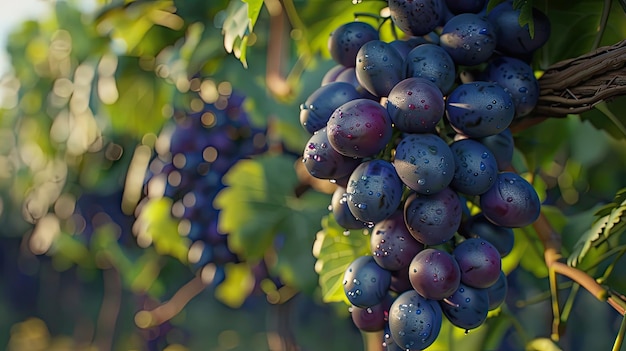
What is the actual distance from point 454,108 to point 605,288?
21 centimetres

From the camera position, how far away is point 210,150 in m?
0.98

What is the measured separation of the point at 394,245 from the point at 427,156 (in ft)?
0.24

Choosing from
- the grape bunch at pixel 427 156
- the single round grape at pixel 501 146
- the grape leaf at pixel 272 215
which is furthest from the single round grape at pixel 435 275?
the grape leaf at pixel 272 215

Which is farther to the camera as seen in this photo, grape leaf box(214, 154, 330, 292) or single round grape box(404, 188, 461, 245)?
grape leaf box(214, 154, 330, 292)

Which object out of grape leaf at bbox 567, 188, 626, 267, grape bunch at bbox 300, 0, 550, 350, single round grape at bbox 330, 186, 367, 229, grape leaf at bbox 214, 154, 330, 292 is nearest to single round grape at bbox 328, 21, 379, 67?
grape bunch at bbox 300, 0, 550, 350

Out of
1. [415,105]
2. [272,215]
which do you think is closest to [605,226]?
[415,105]

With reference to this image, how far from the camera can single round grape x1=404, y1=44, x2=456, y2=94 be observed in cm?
48

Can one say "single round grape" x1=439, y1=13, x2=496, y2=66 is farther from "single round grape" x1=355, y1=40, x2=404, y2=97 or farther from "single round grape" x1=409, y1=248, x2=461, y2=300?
"single round grape" x1=409, y1=248, x2=461, y2=300

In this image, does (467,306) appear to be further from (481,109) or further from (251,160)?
(251,160)

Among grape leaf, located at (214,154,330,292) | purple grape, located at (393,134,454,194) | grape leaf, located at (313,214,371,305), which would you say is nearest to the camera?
purple grape, located at (393,134,454,194)

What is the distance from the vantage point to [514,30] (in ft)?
1.65

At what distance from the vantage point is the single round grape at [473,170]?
463 mm

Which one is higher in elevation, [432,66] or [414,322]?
[432,66]

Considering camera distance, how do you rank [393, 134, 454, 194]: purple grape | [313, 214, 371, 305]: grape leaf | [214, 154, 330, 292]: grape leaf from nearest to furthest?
[393, 134, 454, 194]: purple grape < [313, 214, 371, 305]: grape leaf < [214, 154, 330, 292]: grape leaf
